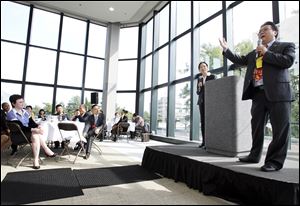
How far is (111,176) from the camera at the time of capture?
2572 millimetres

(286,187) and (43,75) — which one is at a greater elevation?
(43,75)

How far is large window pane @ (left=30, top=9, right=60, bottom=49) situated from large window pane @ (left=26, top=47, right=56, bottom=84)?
1.15ft

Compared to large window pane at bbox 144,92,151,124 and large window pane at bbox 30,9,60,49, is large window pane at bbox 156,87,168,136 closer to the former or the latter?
large window pane at bbox 144,92,151,124

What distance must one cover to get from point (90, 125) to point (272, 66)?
11.0 feet

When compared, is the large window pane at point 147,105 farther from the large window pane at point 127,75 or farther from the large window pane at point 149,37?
the large window pane at point 149,37

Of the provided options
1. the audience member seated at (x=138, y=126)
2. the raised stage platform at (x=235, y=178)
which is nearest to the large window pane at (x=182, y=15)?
the audience member seated at (x=138, y=126)

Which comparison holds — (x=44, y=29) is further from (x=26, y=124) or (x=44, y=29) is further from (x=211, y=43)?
(x=211, y=43)

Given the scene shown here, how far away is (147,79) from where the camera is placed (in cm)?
920

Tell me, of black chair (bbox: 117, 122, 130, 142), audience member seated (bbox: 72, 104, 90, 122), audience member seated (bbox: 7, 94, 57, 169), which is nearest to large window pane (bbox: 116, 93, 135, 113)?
black chair (bbox: 117, 122, 130, 142)

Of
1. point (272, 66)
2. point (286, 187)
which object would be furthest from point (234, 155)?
point (272, 66)

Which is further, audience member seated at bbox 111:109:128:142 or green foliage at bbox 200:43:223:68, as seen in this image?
audience member seated at bbox 111:109:128:142

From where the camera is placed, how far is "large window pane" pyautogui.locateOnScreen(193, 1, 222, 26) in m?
5.57

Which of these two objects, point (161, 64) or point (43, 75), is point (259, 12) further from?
point (43, 75)

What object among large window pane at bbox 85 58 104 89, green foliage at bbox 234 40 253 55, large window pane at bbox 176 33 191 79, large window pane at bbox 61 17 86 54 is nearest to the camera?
green foliage at bbox 234 40 253 55
